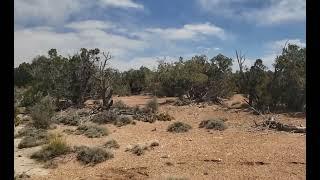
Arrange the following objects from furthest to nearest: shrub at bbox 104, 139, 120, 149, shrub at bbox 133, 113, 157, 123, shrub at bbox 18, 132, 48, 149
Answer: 1. shrub at bbox 133, 113, 157, 123
2. shrub at bbox 18, 132, 48, 149
3. shrub at bbox 104, 139, 120, 149

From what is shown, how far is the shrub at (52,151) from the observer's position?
461 inches

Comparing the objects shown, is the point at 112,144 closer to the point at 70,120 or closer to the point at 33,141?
the point at 33,141

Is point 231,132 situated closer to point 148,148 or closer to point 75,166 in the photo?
point 148,148

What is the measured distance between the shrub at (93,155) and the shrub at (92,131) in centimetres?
345

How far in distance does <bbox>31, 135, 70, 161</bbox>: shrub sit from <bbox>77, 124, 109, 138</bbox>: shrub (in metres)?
2.93

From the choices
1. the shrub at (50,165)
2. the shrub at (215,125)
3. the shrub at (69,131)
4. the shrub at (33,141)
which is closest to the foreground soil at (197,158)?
the shrub at (50,165)

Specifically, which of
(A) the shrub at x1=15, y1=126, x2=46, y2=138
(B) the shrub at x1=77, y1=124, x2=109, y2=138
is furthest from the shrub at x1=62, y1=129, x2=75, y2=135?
(A) the shrub at x1=15, y1=126, x2=46, y2=138

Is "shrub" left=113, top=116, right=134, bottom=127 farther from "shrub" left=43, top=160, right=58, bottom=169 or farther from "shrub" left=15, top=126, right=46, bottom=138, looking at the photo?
"shrub" left=43, top=160, right=58, bottom=169

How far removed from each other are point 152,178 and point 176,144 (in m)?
4.17

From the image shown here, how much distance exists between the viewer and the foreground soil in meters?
9.68

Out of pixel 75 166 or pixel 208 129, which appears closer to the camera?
pixel 75 166

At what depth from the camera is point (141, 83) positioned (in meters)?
43.8
